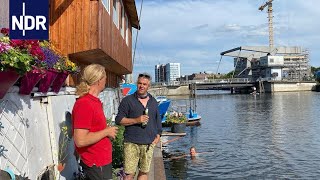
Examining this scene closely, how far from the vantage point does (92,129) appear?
3906mm

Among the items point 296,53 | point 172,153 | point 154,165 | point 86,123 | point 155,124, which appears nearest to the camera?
point 86,123

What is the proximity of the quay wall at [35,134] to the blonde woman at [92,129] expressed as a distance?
0.84 metres

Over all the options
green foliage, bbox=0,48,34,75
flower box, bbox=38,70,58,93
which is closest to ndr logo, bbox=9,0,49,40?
green foliage, bbox=0,48,34,75

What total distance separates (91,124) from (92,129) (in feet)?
0.19

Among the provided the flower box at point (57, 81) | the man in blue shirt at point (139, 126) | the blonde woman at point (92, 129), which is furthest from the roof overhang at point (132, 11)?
the blonde woman at point (92, 129)

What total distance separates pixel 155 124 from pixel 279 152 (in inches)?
646

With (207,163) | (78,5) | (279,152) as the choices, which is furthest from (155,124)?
(279,152)

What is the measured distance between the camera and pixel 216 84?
11706cm

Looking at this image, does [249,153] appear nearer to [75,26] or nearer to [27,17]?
[75,26]

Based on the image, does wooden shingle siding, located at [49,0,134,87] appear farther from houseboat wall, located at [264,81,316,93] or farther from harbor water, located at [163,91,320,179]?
houseboat wall, located at [264,81,316,93]

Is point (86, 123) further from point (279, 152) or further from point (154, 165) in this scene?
point (279, 152)

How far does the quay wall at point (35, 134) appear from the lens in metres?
4.34

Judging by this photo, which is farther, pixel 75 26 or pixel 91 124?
pixel 75 26

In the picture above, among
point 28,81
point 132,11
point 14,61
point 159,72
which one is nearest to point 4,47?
point 14,61
